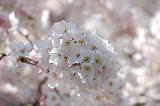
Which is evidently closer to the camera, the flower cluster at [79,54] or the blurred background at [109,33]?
the flower cluster at [79,54]

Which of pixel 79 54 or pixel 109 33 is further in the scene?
pixel 109 33

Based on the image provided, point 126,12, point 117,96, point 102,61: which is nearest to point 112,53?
point 102,61

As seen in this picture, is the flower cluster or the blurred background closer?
the flower cluster

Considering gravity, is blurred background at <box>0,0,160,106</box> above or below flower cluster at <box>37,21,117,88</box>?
above

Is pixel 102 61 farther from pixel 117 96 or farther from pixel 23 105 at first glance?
pixel 23 105

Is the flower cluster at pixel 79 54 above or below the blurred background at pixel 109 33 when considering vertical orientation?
below
